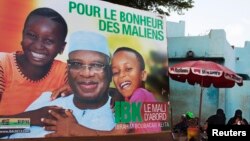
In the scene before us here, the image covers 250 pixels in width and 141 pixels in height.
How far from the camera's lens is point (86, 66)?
28.0ft

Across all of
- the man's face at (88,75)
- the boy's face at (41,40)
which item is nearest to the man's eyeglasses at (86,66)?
the man's face at (88,75)

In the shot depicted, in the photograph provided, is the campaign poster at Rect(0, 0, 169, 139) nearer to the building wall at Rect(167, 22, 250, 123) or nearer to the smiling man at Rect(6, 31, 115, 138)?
the smiling man at Rect(6, 31, 115, 138)

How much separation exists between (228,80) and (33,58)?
658 centimetres

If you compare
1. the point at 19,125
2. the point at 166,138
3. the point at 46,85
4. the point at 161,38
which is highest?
the point at 161,38

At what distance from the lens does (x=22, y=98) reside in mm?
7402

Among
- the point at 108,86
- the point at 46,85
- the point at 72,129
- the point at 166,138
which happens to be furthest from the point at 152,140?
the point at 46,85

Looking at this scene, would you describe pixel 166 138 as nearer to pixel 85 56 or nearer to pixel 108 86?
pixel 108 86

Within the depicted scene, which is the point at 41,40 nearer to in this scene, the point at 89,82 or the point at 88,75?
the point at 88,75

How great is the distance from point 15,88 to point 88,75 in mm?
1583

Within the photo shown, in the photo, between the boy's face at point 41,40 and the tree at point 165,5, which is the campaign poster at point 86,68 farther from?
the tree at point 165,5

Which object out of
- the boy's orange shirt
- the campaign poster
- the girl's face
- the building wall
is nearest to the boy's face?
the campaign poster

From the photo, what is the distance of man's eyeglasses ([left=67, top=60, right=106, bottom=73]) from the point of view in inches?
325

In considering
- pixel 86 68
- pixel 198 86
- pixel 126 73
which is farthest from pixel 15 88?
pixel 198 86

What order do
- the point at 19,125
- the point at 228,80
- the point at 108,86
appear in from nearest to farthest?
the point at 19,125, the point at 108,86, the point at 228,80
